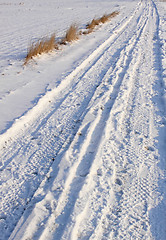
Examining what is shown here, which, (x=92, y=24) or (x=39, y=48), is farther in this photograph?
(x=92, y=24)

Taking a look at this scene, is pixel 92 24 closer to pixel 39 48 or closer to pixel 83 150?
pixel 39 48

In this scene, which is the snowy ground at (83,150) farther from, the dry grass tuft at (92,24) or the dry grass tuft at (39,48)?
the dry grass tuft at (92,24)

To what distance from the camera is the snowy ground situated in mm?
1841

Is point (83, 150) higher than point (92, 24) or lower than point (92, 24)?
lower

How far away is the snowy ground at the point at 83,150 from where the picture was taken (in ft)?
6.04

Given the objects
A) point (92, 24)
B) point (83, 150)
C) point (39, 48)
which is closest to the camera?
point (83, 150)

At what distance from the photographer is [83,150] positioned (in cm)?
259

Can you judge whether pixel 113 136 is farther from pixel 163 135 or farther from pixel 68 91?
pixel 68 91

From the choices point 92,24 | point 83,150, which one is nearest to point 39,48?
point 83,150

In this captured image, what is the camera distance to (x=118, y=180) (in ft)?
7.31

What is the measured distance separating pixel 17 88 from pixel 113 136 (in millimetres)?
2120

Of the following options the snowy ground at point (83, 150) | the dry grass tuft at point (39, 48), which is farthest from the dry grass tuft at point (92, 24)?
the snowy ground at point (83, 150)

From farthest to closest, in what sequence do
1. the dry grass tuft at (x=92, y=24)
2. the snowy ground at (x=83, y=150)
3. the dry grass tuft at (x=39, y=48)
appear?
the dry grass tuft at (x=92, y=24)
the dry grass tuft at (x=39, y=48)
the snowy ground at (x=83, y=150)

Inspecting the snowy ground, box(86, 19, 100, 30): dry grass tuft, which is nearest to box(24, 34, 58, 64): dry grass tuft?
the snowy ground
